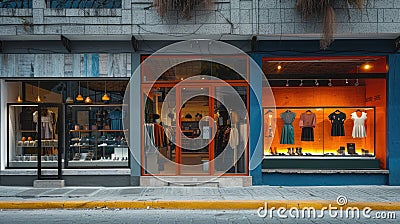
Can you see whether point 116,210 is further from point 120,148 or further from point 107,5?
point 107,5

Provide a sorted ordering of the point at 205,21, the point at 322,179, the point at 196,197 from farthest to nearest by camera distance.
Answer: the point at 322,179 → the point at 205,21 → the point at 196,197

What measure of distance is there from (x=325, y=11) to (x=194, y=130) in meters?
4.87

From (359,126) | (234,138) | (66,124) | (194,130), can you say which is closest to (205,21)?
(194,130)

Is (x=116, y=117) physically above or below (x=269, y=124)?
above

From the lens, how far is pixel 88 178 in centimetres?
1122

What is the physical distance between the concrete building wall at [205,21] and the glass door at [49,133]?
226cm

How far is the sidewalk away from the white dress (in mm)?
1816

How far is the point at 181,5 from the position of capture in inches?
413

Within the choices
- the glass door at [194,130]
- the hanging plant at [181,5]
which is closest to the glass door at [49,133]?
the glass door at [194,130]

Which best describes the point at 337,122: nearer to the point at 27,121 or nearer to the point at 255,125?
the point at 255,125

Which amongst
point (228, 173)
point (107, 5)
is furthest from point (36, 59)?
point (228, 173)

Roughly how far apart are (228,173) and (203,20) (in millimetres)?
4396

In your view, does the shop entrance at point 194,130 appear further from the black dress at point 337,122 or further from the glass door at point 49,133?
the black dress at point 337,122

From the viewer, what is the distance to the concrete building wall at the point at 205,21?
10539 mm
